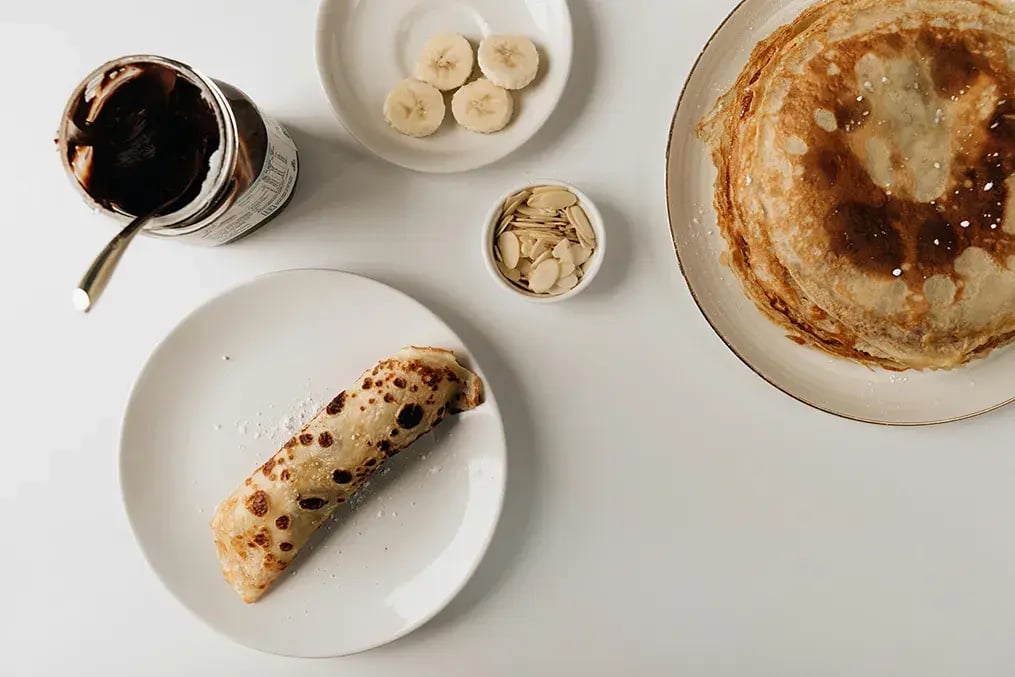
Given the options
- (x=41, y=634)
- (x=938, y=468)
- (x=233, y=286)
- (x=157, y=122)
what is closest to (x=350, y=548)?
(x=233, y=286)

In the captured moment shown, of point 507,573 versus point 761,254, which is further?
point 507,573

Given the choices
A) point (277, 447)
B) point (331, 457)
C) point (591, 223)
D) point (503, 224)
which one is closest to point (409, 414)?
point (331, 457)

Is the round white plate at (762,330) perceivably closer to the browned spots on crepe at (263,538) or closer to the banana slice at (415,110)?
the banana slice at (415,110)

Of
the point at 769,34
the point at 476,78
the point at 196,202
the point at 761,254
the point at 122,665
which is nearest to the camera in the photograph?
the point at 196,202

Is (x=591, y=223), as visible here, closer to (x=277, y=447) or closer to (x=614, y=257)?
(x=614, y=257)

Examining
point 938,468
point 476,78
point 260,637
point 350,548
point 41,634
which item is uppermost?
point 476,78

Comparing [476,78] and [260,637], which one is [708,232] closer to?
[476,78]

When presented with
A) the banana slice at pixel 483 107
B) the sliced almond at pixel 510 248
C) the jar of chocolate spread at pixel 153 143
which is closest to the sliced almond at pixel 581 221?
the sliced almond at pixel 510 248
